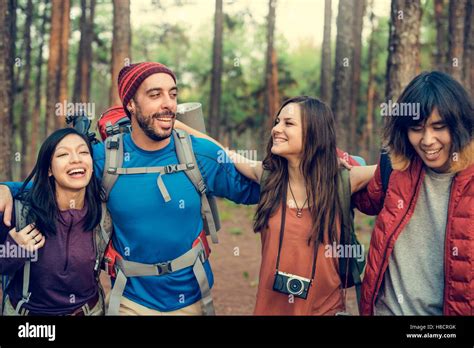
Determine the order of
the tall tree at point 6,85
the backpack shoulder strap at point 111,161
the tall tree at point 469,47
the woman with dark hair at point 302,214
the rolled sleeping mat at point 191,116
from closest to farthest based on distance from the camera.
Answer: the woman with dark hair at point 302,214 → the backpack shoulder strap at point 111,161 → the rolled sleeping mat at point 191,116 → the tall tree at point 6,85 → the tall tree at point 469,47

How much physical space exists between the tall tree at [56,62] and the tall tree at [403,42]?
9.73 m

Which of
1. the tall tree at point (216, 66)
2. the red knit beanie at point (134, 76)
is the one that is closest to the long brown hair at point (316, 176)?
the red knit beanie at point (134, 76)

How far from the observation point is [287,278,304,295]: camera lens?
3.34 metres

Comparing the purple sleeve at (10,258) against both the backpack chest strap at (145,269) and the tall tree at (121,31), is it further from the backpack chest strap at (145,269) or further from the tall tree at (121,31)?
the tall tree at (121,31)

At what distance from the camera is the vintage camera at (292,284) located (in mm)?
3340

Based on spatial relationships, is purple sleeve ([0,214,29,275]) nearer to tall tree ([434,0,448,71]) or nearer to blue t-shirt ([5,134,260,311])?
blue t-shirt ([5,134,260,311])

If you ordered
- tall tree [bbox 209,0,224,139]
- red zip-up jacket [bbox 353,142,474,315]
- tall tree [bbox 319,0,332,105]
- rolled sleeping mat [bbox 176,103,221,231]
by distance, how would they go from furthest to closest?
tall tree [bbox 209,0,224,139]
tall tree [bbox 319,0,332,105]
rolled sleeping mat [bbox 176,103,221,231]
red zip-up jacket [bbox 353,142,474,315]

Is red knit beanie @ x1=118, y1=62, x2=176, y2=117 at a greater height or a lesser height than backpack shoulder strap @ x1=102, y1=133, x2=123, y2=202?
greater

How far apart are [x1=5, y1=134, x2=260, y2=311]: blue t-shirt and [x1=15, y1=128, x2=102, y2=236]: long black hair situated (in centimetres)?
9

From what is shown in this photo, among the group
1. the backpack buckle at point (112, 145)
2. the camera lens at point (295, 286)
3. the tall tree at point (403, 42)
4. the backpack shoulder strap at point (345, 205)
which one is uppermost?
the tall tree at point (403, 42)

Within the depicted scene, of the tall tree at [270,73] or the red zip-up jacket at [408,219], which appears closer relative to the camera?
the red zip-up jacket at [408,219]

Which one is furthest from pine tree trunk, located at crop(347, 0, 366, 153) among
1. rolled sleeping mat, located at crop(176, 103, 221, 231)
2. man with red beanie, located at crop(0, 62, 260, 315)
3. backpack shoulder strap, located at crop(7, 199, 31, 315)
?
backpack shoulder strap, located at crop(7, 199, 31, 315)

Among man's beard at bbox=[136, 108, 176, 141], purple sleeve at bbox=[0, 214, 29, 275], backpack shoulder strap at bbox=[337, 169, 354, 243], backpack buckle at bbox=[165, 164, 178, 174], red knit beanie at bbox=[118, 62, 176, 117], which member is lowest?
purple sleeve at bbox=[0, 214, 29, 275]

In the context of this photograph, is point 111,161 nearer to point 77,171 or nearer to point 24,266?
point 77,171
